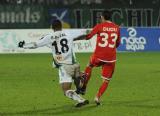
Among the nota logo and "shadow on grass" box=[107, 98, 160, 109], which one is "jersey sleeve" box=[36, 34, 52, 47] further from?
the nota logo

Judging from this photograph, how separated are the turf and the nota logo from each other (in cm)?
1106

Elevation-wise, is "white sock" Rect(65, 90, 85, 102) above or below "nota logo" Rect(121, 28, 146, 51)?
above

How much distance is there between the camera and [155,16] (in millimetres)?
45312

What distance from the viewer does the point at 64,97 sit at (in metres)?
14.9

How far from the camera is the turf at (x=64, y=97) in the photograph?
12172 mm

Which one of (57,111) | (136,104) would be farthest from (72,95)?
(136,104)

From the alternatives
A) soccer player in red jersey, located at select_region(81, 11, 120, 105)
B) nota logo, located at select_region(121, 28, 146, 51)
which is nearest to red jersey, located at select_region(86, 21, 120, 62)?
soccer player in red jersey, located at select_region(81, 11, 120, 105)

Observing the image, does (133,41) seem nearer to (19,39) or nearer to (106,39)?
(19,39)

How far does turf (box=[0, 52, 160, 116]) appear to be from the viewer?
1217cm

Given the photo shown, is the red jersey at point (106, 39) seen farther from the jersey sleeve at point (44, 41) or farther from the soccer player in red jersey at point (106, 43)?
the jersey sleeve at point (44, 41)

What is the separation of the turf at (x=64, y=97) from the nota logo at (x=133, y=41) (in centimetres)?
1106

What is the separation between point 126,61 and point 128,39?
291 inches

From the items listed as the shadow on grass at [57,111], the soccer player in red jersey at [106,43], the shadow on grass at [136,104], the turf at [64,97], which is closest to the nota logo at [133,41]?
the turf at [64,97]

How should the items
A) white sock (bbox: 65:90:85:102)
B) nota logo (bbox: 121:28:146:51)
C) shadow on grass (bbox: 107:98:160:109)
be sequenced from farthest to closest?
nota logo (bbox: 121:28:146:51), shadow on grass (bbox: 107:98:160:109), white sock (bbox: 65:90:85:102)
